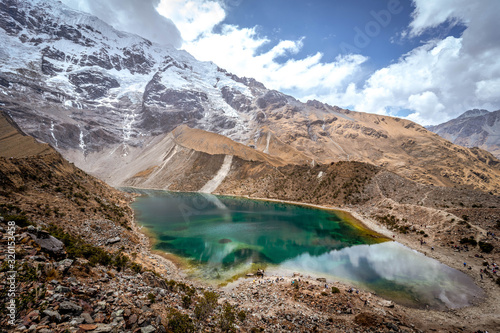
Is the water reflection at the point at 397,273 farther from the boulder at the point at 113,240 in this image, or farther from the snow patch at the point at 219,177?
the snow patch at the point at 219,177

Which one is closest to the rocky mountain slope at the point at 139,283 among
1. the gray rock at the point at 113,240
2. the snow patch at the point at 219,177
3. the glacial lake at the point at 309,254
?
the gray rock at the point at 113,240

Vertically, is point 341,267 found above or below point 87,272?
below

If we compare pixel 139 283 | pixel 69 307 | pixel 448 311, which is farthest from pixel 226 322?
pixel 448 311

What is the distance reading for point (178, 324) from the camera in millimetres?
10258

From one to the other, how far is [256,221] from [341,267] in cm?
2526

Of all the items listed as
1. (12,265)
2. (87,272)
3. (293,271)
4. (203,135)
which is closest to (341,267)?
(293,271)

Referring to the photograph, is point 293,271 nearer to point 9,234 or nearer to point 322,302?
point 322,302

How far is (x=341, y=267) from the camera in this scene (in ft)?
95.2

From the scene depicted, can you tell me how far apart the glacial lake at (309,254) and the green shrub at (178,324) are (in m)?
14.2

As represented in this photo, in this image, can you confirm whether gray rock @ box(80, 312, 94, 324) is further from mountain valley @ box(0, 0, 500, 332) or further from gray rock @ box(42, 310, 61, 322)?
gray rock @ box(42, 310, 61, 322)

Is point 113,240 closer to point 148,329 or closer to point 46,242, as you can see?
point 46,242

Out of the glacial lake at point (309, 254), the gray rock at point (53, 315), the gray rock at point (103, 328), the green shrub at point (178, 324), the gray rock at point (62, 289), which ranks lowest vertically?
the glacial lake at point (309, 254)

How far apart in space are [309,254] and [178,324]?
89.7ft

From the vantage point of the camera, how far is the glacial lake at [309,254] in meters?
24.2
